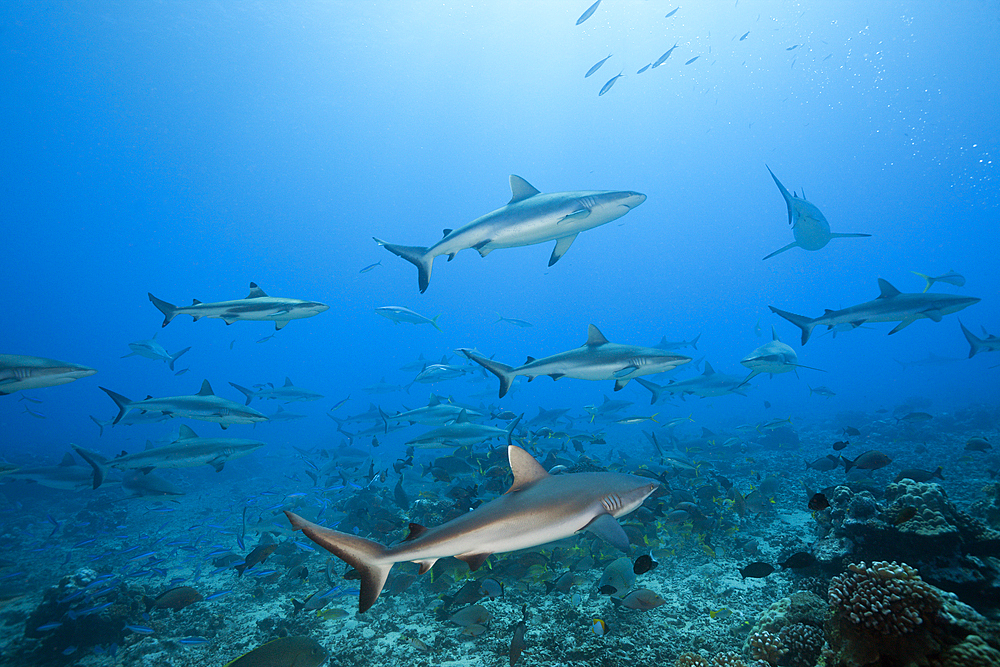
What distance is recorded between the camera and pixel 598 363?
5613 mm

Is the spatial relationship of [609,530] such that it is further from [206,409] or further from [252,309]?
[206,409]

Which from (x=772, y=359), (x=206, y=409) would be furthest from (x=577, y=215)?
(x=206, y=409)

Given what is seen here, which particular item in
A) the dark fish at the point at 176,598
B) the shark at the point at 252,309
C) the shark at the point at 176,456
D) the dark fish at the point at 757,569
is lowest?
the dark fish at the point at 757,569

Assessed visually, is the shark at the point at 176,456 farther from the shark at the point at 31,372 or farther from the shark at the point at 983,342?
the shark at the point at 983,342

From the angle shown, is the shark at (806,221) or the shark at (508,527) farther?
the shark at (806,221)

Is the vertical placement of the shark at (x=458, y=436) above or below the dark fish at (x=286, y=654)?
above

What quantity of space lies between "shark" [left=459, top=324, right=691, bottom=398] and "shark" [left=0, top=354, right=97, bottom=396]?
5459mm

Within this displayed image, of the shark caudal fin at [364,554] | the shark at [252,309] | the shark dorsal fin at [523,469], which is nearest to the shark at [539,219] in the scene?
the shark at [252,309]

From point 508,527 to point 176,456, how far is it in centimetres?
889

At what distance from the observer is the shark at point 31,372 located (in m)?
4.49

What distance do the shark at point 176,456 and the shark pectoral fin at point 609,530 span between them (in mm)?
8028

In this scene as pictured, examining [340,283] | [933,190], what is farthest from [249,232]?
[933,190]

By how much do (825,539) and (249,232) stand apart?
124m

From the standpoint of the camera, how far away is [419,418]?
1191cm
